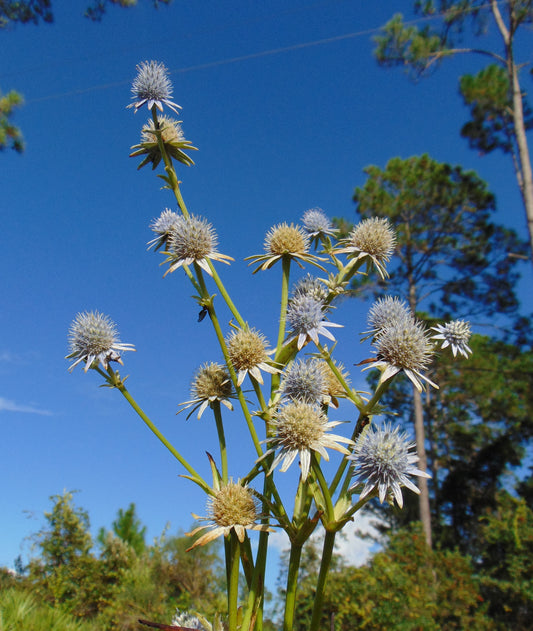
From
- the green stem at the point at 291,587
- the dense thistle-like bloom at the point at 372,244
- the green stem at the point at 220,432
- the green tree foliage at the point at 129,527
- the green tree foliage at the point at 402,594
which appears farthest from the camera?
the green tree foliage at the point at 129,527

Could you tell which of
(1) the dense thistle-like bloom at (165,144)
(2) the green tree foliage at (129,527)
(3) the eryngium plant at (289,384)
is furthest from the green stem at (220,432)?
(2) the green tree foliage at (129,527)

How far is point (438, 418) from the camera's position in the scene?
19.4 m

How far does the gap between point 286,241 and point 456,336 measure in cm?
76

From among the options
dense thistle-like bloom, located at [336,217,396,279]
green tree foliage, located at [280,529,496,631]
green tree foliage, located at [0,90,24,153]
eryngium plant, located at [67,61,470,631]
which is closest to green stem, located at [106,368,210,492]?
eryngium plant, located at [67,61,470,631]

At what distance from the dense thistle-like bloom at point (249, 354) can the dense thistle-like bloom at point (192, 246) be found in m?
0.30

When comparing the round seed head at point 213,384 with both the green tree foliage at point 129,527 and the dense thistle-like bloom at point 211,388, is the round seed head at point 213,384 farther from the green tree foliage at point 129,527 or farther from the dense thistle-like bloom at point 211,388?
the green tree foliage at point 129,527

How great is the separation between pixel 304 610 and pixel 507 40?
488 inches

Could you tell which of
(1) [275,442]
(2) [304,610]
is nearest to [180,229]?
(1) [275,442]

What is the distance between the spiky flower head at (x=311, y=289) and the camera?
2039 mm

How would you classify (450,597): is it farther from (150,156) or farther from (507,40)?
(507,40)

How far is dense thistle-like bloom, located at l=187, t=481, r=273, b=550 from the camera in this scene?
1.74 m

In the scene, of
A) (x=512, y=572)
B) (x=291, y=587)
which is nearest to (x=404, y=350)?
(x=291, y=587)

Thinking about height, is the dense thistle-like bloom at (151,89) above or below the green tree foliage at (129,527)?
below

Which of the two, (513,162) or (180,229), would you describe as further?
(513,162)
